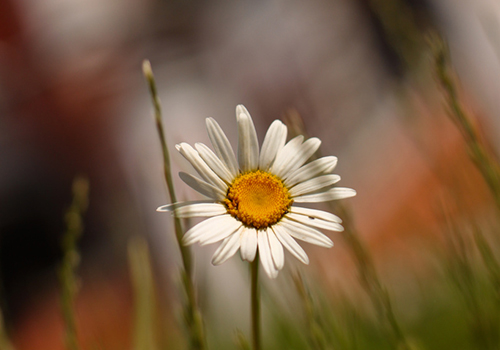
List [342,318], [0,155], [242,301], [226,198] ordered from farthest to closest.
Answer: [0,155]
[242,301]
[342,318]
[226,198]

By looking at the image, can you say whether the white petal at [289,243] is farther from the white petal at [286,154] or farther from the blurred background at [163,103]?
the blurred background at [163,103]

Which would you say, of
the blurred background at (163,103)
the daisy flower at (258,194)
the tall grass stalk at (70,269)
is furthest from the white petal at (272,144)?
the blurred background at (163,103)

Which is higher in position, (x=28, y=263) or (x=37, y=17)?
(x=37, y=17)

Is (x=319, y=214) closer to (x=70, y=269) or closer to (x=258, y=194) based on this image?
(x=258, y=194)

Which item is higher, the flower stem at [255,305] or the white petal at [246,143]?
the white petal at [246,143]

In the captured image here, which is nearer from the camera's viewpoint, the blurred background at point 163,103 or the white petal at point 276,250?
the white petal at point 276,250

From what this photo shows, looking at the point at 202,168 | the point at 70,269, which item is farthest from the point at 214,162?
the point at 70,269

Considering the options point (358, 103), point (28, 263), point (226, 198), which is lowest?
point (226, 198)

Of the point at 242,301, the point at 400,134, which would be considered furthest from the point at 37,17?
the point at 400,134

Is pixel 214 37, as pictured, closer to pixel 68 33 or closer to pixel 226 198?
pixel 68 33
